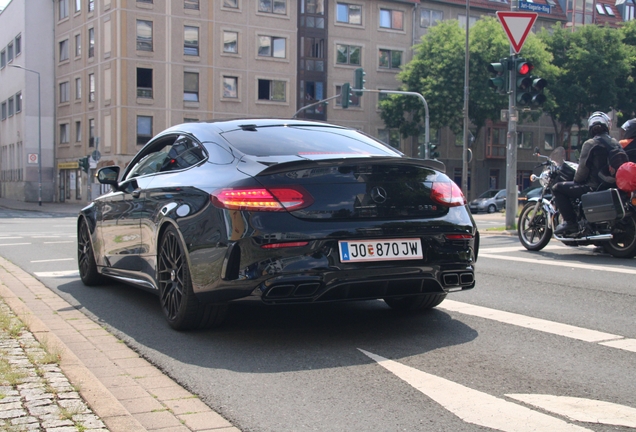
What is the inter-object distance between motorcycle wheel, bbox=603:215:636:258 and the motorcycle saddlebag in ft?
0.89

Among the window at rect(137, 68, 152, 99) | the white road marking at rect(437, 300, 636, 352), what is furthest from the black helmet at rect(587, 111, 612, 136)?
the window at rect(137, 68, 152, 99)

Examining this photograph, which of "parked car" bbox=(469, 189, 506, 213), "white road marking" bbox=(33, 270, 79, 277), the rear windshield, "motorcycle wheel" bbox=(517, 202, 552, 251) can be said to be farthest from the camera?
"parked car" bbox=(469, 189, 506, 213)

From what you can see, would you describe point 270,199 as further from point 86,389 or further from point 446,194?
point 86,389

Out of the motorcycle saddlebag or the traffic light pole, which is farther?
the traffic light pole

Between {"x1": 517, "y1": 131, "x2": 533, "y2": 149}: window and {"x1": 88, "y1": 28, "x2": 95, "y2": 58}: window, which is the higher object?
{"x1": 88, "y1": 28, "x2": 95, "y2": 58}: window

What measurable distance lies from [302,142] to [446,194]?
43.8 inches

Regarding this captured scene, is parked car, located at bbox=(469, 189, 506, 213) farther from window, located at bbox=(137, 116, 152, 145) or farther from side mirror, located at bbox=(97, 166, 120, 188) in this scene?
side mirror, located at bbox=(97, 166, 120, 188)

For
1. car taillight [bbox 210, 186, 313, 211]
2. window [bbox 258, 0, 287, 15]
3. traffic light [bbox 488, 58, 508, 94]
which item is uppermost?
window [bbox 258, 0, 287, 15]

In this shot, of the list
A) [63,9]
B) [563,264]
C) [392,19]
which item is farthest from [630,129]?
[63,9]

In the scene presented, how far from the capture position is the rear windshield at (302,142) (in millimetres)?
5512

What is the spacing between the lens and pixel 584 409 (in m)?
3.62

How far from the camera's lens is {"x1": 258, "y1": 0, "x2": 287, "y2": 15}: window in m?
54.0

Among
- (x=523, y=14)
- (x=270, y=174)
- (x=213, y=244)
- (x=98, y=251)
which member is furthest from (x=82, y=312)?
(x=523, y=14)

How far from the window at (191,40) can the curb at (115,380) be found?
46.9m
